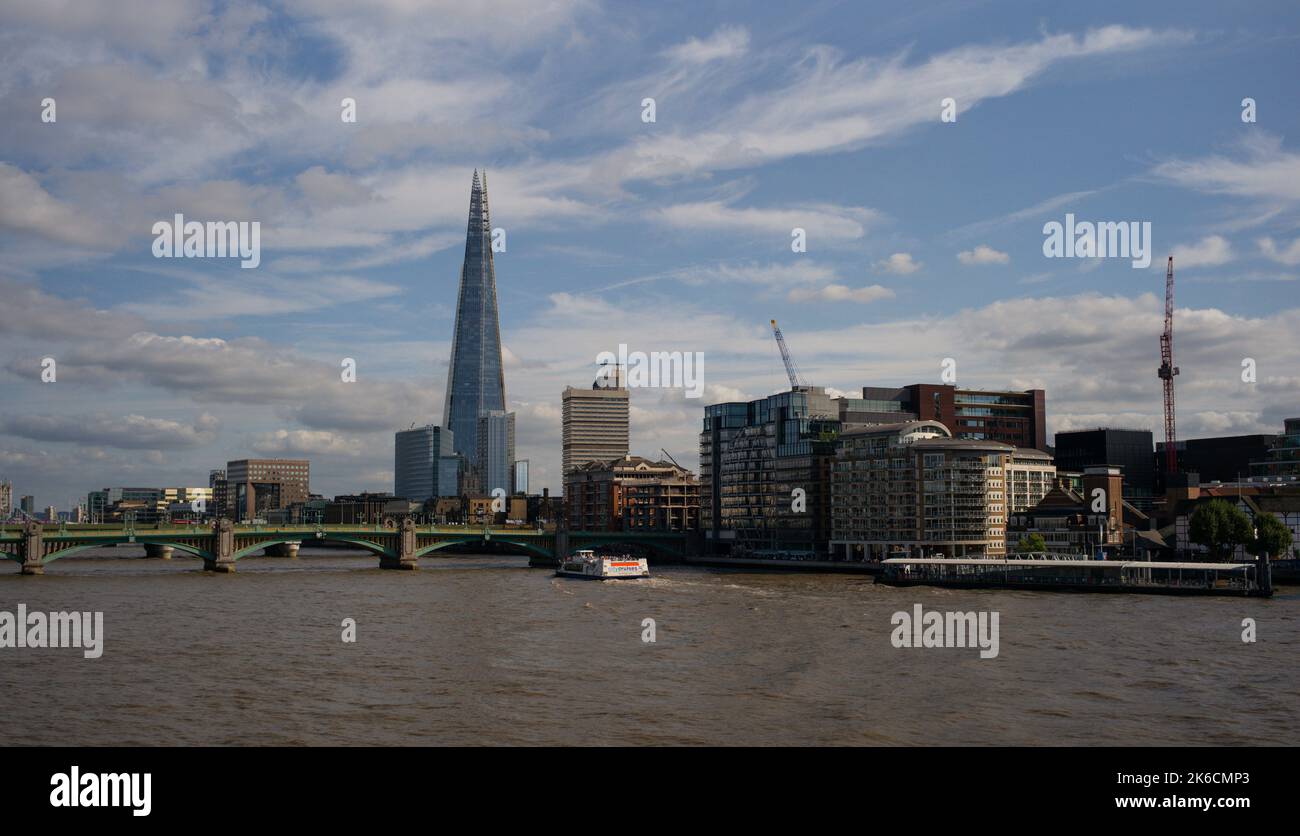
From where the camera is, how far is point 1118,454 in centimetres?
19525

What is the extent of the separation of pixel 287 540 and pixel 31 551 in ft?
85.7

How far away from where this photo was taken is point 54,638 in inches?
2352

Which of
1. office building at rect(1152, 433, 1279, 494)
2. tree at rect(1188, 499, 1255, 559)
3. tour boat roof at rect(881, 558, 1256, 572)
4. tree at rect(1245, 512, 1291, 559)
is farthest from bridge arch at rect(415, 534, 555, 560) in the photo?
office building at rect(1152, 433, 1279, 494)

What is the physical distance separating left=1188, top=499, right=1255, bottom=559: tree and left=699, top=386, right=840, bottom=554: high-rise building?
5837 cm

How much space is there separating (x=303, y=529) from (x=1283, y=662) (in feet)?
354

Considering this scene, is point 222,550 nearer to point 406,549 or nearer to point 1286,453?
point 406,549

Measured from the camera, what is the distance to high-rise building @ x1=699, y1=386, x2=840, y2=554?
168 m

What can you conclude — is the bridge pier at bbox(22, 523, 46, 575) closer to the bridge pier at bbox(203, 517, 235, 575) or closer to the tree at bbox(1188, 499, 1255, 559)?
the bridge pier at bbox(203, 517, 235, 575)

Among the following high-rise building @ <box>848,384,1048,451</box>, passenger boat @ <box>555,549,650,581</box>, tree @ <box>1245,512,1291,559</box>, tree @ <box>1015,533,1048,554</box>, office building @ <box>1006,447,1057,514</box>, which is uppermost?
high-rise building @ <box>848,384,1048,451</box>

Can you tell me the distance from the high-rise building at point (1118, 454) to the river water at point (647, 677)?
114 meters

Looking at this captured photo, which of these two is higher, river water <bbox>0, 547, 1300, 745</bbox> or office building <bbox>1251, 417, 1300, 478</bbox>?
office building <bbox>1251, 417, 1300, 478</bbox>
